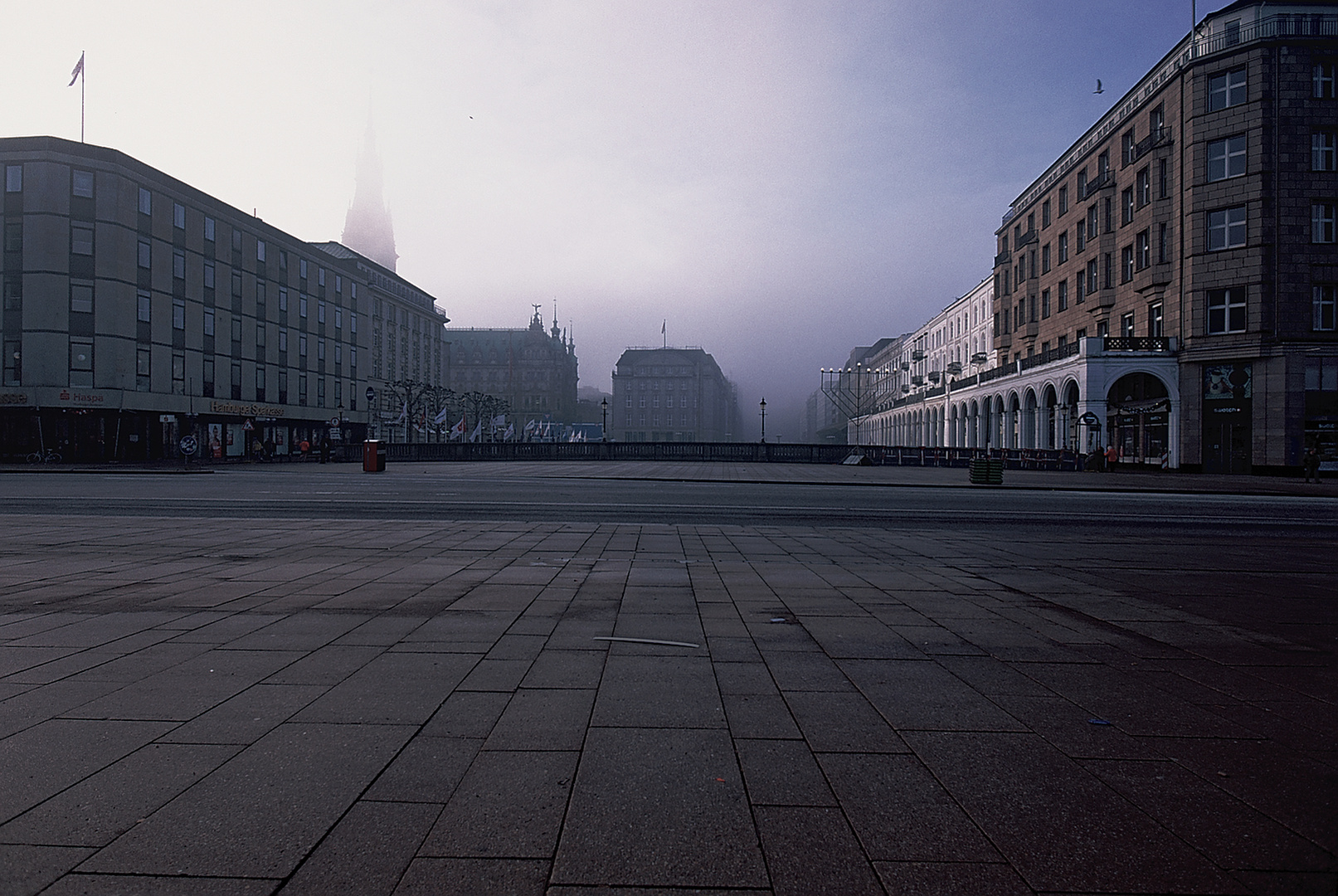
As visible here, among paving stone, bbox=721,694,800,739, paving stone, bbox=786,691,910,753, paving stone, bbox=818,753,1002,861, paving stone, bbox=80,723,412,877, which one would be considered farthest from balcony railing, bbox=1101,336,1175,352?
paving stone, bbox=80,723,412,877

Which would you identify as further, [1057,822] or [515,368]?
[515,368]

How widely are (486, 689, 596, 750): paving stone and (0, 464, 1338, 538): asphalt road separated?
8.95m

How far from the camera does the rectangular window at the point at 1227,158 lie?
33.4 meters

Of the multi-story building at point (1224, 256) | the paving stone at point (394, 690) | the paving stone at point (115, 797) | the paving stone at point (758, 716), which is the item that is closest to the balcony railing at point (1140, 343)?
the multi-story building at point (1224, 256)

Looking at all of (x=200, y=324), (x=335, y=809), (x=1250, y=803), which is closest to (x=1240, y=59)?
(x=1250, y=803)

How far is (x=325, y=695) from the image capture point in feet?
12.3

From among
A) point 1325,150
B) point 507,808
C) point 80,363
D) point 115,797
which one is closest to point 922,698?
point 507,808

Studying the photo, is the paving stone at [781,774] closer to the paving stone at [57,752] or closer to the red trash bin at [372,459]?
the paving stone at [57,752]

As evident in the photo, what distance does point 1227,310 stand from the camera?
111 feet

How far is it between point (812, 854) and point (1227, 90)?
4577cm

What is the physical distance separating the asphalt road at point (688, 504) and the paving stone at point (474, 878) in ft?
34.3

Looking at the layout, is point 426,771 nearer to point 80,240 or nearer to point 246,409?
point 80,240

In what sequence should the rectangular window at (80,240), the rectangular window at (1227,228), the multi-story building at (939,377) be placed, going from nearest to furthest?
the rectangular window at (1227,228) → the rectangular window at (80,240) → the multi-story building at (939,377)

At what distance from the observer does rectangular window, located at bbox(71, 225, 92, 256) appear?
1673 inches
